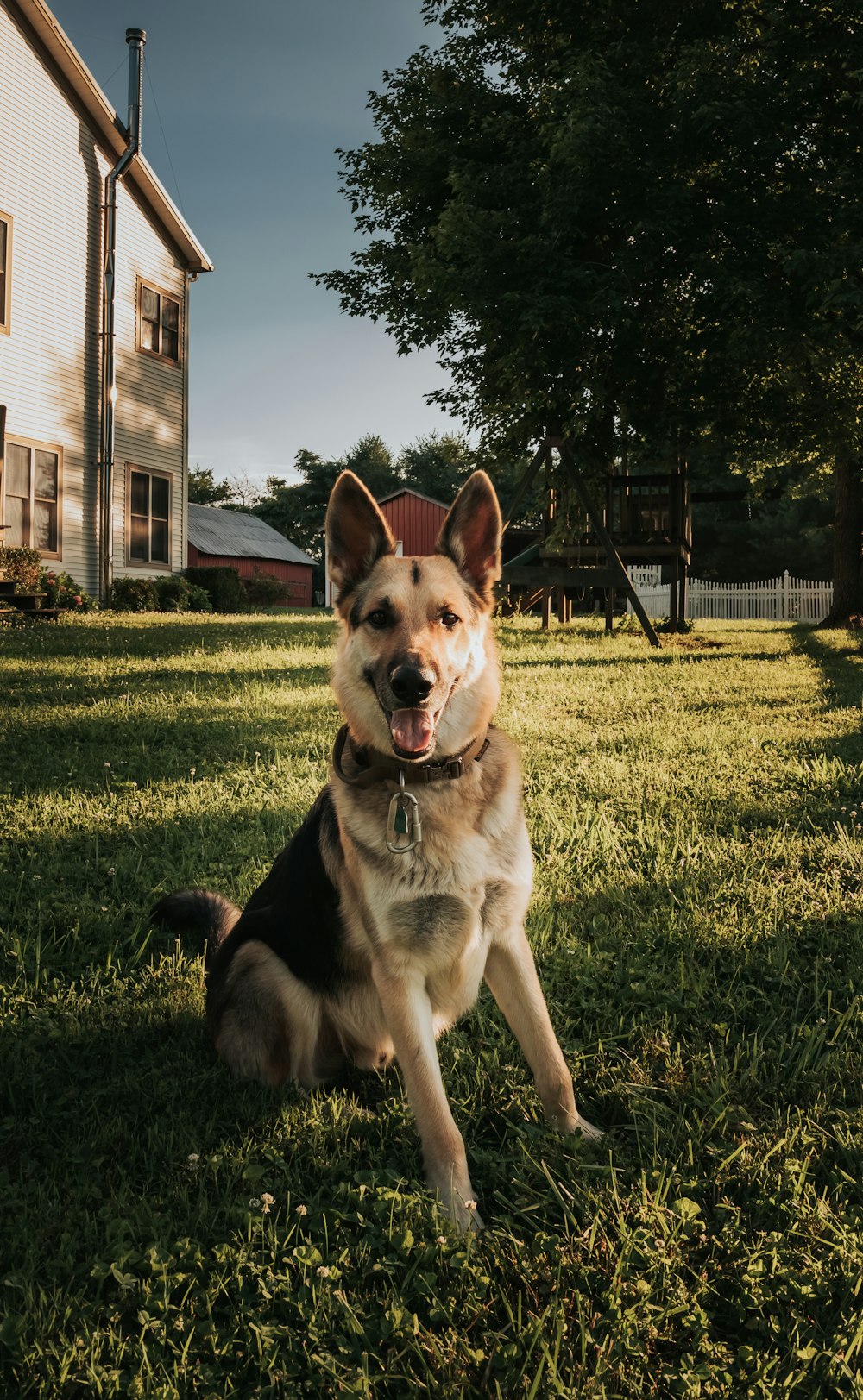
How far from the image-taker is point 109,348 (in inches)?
744

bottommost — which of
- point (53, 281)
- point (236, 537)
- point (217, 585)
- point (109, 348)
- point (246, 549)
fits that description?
point (217, 585)

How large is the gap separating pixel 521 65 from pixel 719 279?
8995mm

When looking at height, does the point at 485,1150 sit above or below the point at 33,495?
below

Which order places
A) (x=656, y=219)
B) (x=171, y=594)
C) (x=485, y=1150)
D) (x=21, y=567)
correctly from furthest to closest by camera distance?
(x=171, y=594), (x=21, y=567), (x=656, y=219), (x=485, y=1150)

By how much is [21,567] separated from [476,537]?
14.7m

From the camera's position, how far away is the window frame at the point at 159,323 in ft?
65.6

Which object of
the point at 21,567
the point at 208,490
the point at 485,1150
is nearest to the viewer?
the point at 485,1150

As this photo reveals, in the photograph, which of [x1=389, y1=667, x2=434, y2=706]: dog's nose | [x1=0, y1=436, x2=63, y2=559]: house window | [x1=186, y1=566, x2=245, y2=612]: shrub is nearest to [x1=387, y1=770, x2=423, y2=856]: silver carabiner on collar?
[x1=389, y1=667, x2=434, y2=706]: dog's nose

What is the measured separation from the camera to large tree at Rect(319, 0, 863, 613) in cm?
1374

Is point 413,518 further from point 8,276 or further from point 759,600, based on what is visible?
point 8,276

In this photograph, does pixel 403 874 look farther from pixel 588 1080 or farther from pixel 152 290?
pixel 152 290

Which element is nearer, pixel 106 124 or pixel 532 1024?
pixel 532 1024

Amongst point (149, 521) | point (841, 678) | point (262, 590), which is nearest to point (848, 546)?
point (841, 678)

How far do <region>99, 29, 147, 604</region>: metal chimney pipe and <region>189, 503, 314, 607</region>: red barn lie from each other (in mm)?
21940
